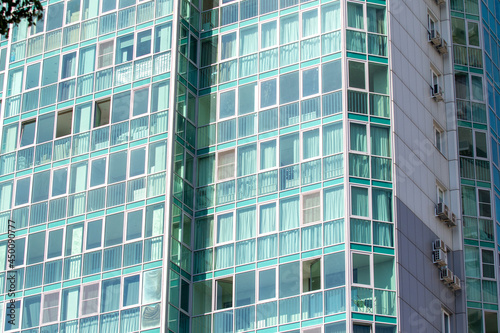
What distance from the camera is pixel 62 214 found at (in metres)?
46.8

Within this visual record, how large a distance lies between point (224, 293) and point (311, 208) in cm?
436

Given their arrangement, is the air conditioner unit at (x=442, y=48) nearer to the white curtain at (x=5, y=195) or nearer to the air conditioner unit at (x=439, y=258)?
the air conditioner unit at (x=439, y=258)

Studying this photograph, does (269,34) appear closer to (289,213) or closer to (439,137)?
(289,213)

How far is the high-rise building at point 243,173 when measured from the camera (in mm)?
43188

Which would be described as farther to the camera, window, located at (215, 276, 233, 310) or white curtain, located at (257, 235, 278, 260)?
window, located at (215, 276, 233, 310)

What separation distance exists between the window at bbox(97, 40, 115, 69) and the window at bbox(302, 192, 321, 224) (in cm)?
1016

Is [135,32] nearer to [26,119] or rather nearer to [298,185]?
[26,119]

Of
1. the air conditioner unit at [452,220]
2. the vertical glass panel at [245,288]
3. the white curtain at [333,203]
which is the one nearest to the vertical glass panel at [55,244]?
the vertical glass panel at [245,288]

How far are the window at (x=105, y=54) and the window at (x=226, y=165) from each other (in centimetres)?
599

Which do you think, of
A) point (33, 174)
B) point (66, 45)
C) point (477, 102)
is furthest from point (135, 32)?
point (477, 102)

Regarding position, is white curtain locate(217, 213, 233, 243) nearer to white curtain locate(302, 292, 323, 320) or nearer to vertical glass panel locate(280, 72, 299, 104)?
A: white curtain locate(302, 292, 323, 320)

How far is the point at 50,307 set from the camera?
45281mm

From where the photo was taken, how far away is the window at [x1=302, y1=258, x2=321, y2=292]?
139ft

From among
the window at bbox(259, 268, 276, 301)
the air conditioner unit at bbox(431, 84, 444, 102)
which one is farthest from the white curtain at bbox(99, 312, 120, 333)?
the air conditioner unit at bbox(431, 84, 444, 102)
